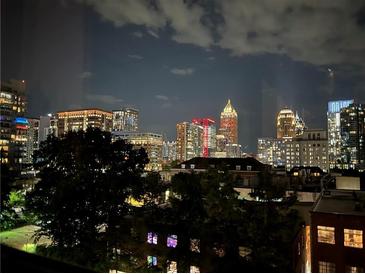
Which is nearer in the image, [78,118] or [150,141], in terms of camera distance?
[78,118]

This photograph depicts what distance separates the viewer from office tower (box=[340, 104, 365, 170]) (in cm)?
3647

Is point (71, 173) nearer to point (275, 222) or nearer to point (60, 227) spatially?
point (60, 227)

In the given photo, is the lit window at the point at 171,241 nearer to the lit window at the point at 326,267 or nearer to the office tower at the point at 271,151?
the lit window at the point at 326,267

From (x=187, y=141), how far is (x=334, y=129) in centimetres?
3434

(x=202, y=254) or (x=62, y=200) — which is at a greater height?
(x=62, y=200)

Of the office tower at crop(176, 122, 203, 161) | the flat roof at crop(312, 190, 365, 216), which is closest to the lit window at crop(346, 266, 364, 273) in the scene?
the flat roof at crop(312, 190, 365, 216)

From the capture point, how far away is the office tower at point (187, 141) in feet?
227

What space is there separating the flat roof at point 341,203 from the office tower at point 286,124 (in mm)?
70341

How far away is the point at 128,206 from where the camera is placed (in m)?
5.26

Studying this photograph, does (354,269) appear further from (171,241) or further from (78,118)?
(78,118)

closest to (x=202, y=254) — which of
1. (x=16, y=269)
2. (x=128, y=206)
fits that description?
(x=128, y=206)

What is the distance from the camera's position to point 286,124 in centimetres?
7662

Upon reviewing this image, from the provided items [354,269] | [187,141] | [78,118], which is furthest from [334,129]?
[78,118]

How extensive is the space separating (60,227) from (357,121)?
41.8 metres
